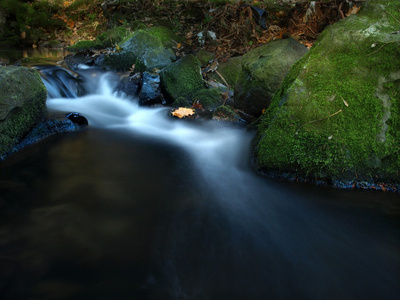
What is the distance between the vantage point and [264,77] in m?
5.07

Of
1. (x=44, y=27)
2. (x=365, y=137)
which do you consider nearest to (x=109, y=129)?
(x=365, y=137)

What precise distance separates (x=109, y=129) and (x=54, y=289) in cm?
359

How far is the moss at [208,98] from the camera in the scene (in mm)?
6055

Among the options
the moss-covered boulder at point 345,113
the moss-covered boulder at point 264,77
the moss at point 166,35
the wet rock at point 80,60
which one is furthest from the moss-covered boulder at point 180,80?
the wet rock at point 80,60

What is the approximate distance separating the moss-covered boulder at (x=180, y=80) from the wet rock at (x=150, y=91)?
16 centimetres

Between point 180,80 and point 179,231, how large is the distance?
14.8 feet

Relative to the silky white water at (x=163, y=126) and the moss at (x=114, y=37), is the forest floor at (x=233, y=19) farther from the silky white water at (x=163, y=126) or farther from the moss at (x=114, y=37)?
the silky white water at (x=163, y=126)

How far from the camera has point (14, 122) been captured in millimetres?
3775

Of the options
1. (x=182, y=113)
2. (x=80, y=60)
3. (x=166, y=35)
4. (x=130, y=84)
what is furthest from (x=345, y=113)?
(x=80, y=60)

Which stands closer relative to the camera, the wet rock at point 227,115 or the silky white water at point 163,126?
the silky white water at point 163,126

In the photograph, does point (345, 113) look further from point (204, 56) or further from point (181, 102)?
point (204, 56)

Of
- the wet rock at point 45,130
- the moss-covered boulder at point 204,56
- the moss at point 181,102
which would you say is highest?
the wet rock at point 45,130

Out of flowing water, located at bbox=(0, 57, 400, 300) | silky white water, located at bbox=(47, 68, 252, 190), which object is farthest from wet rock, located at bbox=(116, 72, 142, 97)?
flowing water, located at bbox=(0, 57, 400, 300)

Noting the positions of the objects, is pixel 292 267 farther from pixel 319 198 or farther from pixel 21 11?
pixel 21 11
